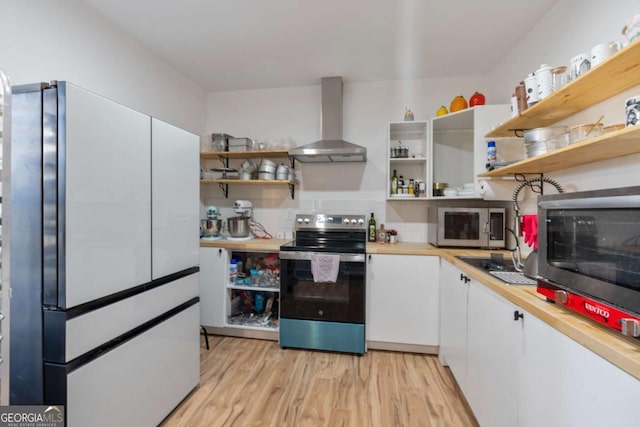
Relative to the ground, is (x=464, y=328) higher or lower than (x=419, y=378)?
higher

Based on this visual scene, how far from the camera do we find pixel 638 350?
→ 2.16 feet

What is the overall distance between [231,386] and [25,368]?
1125 millimetres

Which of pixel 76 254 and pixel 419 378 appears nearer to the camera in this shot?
pixel 76 254

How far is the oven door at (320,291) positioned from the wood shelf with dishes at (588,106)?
1.26 m

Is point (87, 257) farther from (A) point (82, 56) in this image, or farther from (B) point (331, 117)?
(B) point (331, 117)

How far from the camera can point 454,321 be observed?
1.84 metres

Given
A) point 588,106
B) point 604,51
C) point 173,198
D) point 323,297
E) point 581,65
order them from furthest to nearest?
point 323,297, point 173,198, point 588,106, point 581,65, point 604,51

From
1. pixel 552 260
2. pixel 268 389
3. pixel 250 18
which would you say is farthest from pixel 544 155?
pixel 268 389

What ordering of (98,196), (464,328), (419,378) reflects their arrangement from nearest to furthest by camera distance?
(98,196), (464,328), (419,378)

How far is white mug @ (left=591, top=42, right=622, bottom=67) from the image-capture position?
3.34 feet

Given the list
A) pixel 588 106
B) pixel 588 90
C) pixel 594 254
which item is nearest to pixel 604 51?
pixel 588 90

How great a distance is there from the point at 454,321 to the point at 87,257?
2037mm

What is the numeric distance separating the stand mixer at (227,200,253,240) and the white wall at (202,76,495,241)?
0.21 meters

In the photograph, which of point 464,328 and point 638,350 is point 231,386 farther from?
point 638,350
